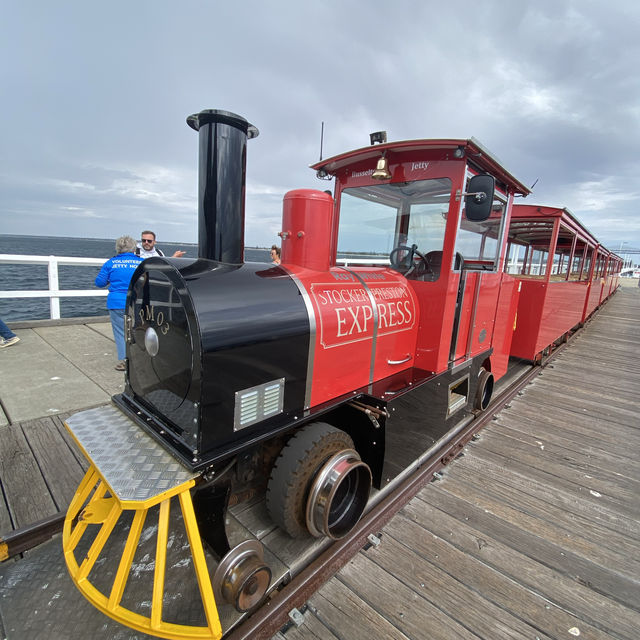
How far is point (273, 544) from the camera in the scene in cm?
200

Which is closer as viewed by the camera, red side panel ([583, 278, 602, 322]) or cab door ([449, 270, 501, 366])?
cab door ([449, 270, 501, 366])

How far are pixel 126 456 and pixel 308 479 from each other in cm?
89

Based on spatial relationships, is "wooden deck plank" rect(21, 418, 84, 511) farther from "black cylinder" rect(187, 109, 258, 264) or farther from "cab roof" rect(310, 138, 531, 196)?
"cab roof" rect(310, 138, 531, 196)

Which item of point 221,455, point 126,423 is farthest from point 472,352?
point 126,423

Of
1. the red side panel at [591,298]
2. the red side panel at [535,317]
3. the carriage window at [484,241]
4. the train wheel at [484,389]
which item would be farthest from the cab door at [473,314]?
the red side panel at [591,298]

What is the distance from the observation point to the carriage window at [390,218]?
2.77m

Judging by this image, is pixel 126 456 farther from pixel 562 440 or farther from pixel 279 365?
pixel 562 440

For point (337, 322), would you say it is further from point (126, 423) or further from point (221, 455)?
point (126, 423)

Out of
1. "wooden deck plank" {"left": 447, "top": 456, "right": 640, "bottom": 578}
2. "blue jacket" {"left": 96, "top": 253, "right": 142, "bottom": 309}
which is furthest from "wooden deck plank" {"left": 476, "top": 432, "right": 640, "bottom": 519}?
"blue jacket" {"left": 96, "top": 253, "right": 142, "bottom": 309}

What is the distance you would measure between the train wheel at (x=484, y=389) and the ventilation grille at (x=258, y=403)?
2.77m

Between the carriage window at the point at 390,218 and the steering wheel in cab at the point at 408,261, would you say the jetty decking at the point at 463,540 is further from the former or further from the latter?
the carriage window at the point at 390,218

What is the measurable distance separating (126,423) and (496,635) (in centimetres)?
211

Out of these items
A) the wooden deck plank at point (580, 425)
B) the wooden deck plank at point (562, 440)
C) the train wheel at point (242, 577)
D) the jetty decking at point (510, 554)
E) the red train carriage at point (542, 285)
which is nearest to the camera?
the train wheel at point (242, 577)

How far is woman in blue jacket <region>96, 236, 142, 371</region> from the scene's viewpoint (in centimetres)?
396
